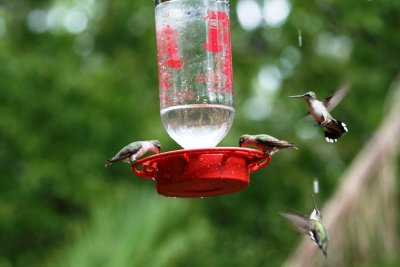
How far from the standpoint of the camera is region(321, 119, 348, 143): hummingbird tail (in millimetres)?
6000

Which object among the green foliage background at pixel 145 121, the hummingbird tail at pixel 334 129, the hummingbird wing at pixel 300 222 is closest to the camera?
the hummingbird tail at pixel 334 129

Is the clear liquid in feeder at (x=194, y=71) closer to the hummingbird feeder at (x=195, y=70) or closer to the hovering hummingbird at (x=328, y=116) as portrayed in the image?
the hummingbird feeder at (x=195, y=70)

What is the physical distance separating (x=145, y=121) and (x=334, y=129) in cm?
982

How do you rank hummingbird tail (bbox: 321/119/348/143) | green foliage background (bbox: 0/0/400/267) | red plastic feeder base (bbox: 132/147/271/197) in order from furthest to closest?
1. green foliage background (bbox: 0/0/400/267)
2. hummingbird tail (bbox: 321/119/348/143)
3. red plastic feeder base (bbox: 132/147/271/197)

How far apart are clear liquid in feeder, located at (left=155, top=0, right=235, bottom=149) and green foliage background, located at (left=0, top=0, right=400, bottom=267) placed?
8.30m

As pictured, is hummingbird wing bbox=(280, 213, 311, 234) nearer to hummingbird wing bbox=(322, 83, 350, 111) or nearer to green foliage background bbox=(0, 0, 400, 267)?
hummingbird wing bbox=(322, 83, 350, 111)

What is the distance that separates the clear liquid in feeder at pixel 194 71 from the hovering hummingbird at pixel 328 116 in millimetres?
469

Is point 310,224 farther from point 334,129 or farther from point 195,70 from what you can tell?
point 195,70

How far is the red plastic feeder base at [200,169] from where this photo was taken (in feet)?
17.6

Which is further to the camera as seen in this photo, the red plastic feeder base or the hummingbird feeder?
the hummingbird feeder

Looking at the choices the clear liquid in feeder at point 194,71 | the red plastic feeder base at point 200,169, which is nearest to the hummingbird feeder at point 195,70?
the clear liquid in feeder at point 194,71

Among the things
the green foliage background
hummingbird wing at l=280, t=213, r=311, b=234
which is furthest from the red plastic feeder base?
the green foliage background

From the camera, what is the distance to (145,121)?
1573cm

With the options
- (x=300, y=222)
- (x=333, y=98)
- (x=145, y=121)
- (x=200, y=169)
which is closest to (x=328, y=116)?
Result: (x=333, y=98)
